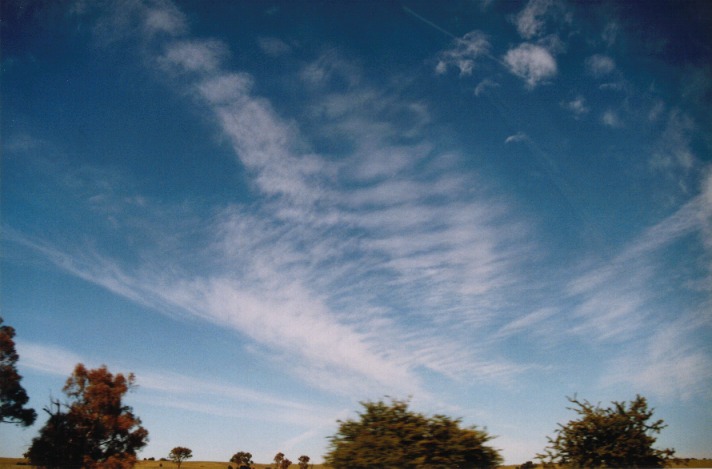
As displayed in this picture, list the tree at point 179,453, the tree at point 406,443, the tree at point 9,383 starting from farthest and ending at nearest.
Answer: the tree at point 179,453, the tree at point 9,383, the tree at point 406,443

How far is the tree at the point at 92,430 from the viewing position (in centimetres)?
3209

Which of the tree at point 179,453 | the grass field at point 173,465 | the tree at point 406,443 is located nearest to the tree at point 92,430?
the grass field at point 173,465

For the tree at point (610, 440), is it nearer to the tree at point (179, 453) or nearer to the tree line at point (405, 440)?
the tree line at point (405, 440)

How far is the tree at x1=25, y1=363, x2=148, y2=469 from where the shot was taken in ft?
105

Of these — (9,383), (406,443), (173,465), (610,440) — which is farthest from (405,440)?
(173,465)

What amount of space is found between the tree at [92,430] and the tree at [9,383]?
3966mm

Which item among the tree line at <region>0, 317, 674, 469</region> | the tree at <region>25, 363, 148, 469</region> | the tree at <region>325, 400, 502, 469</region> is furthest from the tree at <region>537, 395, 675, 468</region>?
the tree at <region>25, 363, 148, 469</region>

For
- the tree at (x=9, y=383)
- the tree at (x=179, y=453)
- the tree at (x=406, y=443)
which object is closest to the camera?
the tree at (x=406, y=443)

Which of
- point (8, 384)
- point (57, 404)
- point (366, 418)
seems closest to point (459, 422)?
point (366, 418)

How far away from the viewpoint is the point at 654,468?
16500 millimetres

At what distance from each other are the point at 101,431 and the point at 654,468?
43.7 m

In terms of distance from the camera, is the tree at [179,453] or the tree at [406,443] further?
the tree at [179,453]

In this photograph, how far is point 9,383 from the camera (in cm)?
2819

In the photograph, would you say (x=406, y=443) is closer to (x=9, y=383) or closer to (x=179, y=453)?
(x=9, y=383)
